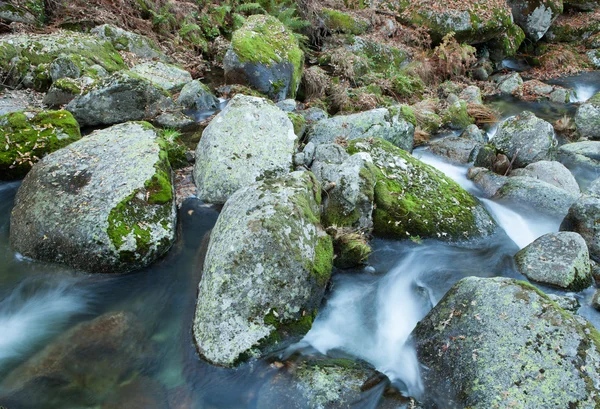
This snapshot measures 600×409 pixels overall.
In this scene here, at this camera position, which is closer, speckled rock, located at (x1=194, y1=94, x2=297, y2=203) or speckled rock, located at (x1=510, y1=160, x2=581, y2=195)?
speckled rock, located at (x1=194, y1=94, x2=297, y2=203)

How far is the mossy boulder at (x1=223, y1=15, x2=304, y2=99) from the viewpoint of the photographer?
9.75m

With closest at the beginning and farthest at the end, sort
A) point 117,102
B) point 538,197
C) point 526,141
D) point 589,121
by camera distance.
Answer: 1. point 538,197
2. point 117,102
3. point 526,141
4. point 589,121

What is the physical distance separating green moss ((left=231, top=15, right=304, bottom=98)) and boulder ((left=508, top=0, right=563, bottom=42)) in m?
12.1

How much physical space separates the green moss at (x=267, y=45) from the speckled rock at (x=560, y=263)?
7070 mm

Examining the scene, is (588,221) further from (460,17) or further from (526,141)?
(460,17)

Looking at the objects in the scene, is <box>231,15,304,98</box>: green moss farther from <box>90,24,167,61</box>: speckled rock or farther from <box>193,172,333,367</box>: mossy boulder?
<box>193,172,333,367</box>: mossy boulder

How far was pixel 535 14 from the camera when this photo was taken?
56.6ft

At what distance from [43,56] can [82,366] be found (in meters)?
7.96

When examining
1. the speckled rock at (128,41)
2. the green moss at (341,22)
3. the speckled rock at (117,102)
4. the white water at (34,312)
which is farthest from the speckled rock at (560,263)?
the green moss at (341,22)

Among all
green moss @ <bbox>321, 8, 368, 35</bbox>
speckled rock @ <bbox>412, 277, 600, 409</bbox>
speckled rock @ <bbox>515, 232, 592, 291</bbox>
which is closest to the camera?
speckled rock @ <bbox>412, 277, 600, 409</bbox>

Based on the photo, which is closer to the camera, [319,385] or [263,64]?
[319,385]

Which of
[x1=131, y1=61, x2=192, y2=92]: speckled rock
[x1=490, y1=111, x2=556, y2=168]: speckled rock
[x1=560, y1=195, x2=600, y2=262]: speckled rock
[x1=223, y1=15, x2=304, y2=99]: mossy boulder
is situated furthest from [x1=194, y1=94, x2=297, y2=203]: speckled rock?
[x1=490, y1=111, x2=556, y2=168]: speckled rock

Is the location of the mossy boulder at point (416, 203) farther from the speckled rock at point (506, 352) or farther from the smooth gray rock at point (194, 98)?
the smooth gray rock at point (194, 98)

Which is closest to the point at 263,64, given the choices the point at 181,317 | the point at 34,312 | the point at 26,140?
the point at 26,140
